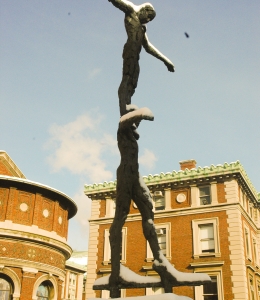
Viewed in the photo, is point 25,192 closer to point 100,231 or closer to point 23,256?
point 23,256

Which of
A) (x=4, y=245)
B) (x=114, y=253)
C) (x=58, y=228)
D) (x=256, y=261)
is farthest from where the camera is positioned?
(x=256, y=261)

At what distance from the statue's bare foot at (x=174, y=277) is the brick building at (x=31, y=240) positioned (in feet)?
74.3

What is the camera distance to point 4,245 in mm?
25844

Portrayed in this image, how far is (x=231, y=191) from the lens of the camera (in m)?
29.0

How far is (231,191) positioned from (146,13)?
973 inches

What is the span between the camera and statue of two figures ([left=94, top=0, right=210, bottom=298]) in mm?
4973

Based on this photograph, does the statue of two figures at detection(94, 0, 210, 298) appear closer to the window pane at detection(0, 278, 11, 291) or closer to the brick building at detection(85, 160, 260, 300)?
the window pane at detection(0, 278, 11, 291)

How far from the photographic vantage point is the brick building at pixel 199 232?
89.5 feet

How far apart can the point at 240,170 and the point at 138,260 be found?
10021 mm

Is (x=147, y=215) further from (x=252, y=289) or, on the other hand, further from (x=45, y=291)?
(x=252, y=289)

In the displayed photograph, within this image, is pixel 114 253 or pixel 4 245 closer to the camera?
pixel 114 253

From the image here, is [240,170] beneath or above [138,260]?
above

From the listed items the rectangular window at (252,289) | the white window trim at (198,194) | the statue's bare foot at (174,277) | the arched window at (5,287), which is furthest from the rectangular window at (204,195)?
the statue's bare foot at (174,277)

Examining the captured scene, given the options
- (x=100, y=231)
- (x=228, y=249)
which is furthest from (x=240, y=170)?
(x=100, y=231)
